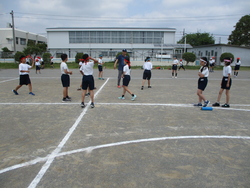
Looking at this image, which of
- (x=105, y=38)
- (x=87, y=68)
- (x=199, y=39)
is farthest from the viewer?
(x=199, y=39)

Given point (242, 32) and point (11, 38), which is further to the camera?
point (11, 38)

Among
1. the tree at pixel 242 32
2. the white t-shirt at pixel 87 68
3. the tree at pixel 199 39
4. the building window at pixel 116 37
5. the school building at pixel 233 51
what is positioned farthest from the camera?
the tree at pixel 199 39

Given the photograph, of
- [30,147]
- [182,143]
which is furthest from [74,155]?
[182,143]

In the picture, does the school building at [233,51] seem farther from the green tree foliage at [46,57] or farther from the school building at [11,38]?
the school building at [11,38]

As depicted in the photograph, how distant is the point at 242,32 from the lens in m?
49.3

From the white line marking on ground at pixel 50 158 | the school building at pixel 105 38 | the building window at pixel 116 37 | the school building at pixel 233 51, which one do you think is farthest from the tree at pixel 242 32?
the white line marking on ground at pixel 50 158

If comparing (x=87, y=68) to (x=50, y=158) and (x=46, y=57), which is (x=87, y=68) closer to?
(x=50, y=158)

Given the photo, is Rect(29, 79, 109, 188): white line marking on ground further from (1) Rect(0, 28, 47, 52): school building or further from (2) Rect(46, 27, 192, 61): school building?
(1) Rect(0, 28, 47, 52): school building

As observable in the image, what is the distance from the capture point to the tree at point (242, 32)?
1914 inches

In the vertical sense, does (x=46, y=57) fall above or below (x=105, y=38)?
below

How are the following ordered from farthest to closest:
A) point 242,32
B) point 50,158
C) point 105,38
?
point 105,38 → point 242,32 → point 50,158

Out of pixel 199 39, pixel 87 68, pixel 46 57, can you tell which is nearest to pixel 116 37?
pixel 46 57

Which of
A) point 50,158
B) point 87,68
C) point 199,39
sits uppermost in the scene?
point 199,39

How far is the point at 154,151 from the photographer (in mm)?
4098
